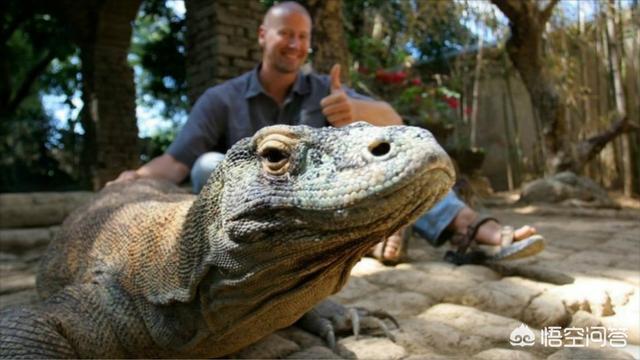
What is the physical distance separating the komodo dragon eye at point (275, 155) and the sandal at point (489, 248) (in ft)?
6.04

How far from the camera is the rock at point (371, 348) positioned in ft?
5.51

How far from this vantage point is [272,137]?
1.20 m

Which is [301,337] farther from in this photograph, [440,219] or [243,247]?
[440,219]

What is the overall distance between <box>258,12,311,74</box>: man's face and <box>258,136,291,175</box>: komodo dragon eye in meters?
1.87

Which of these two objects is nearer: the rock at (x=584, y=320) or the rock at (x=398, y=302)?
the rock at (x=584, y=320)

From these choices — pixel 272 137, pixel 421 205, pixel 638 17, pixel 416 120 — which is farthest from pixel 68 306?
pixel 638 17

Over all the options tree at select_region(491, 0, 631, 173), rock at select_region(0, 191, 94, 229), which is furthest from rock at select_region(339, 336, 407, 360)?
tree at select_region(491, 0, 631, 173)

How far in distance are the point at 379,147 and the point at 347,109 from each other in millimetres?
1366

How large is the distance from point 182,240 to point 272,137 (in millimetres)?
417

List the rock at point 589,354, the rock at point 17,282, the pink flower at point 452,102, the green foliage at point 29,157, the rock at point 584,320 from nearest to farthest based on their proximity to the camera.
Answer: the rock at point 589,354
the rock at point 584,320
the rock at point 17,282
the pink flower at point 452,102
the green foliage at point 29,157

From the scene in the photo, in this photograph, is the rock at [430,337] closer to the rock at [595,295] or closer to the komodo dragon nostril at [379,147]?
the rock at [595,295]

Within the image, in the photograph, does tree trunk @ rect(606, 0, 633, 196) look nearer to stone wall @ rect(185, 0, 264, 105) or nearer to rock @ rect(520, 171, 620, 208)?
rock @ rect(520, 171, 620, 208)

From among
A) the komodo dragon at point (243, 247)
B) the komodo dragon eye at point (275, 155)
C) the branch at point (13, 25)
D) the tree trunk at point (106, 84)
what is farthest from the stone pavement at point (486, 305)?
the branch at point (13, 25)

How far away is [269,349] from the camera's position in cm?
171
